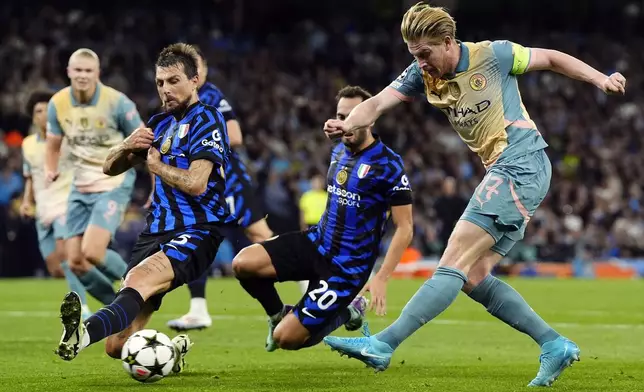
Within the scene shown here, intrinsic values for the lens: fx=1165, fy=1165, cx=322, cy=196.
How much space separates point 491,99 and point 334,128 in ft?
3.24

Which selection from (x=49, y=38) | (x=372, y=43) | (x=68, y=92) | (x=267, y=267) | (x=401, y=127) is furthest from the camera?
(x=372, y=43)

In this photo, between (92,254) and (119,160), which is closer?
(119,160)

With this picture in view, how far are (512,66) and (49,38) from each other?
20.1 metres

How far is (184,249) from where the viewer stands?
268 inches

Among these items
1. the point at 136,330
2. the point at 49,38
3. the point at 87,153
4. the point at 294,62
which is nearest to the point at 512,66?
the point at 136,330

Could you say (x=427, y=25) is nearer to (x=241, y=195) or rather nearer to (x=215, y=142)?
(x=215, y=142)

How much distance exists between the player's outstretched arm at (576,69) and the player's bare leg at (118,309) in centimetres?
246

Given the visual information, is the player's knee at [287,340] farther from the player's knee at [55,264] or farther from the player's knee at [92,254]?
the player's knee at [55,264]

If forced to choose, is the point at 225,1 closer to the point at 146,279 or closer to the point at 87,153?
the point at 87,153

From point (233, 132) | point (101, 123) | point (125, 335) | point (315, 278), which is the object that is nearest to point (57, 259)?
point (101, 123)

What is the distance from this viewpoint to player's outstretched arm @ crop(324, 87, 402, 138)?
6.58m

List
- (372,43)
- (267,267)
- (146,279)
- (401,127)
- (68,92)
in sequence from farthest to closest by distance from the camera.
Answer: (372,43) → (401,127) → (68,92) → (267,267) → (146,279)

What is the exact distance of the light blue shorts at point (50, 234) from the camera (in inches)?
473

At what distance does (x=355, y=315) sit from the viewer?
8258 millimetres
